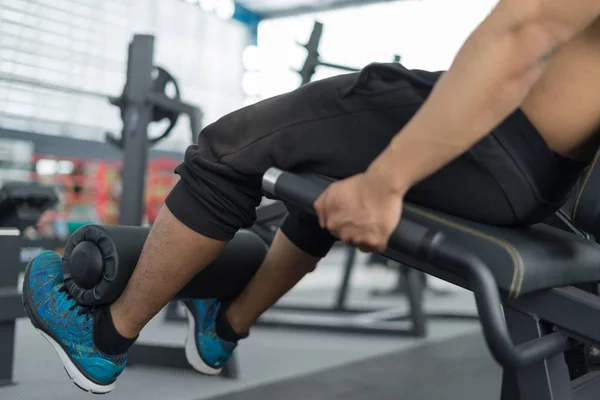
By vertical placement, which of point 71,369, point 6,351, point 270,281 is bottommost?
point 6,351

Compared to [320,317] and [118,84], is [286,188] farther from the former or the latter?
[118,84]

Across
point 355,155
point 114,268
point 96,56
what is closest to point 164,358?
point 114,268

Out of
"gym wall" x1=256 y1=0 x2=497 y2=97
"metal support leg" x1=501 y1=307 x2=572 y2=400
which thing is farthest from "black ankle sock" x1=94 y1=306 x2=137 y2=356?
"gym wall" x1=256 y1=0 x2=497 y2=97

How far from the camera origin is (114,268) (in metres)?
0.98

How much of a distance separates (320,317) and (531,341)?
2379 millimetres

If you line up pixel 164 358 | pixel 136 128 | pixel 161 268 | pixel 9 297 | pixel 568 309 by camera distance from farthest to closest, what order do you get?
pixel 136 128 → pixel 164 358 → pixel 9 297 → pixel 161 268 → pixel 568 309

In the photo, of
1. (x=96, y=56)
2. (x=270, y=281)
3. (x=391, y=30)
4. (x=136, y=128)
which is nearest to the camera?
(x=270, y=281)

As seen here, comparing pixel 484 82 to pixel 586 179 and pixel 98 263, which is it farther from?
pixel 98 263

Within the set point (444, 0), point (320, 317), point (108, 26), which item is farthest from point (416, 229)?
point (444, 0)

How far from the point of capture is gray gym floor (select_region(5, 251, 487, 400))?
1513 millimetres

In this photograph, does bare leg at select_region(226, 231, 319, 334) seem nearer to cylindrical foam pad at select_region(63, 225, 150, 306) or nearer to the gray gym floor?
cylindrical foam pad at select_region(63, 225, 150, 306)

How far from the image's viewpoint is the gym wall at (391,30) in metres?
7.95

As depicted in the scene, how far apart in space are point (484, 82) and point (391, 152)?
→ 5.1 inches

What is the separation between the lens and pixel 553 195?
847 millimetres
